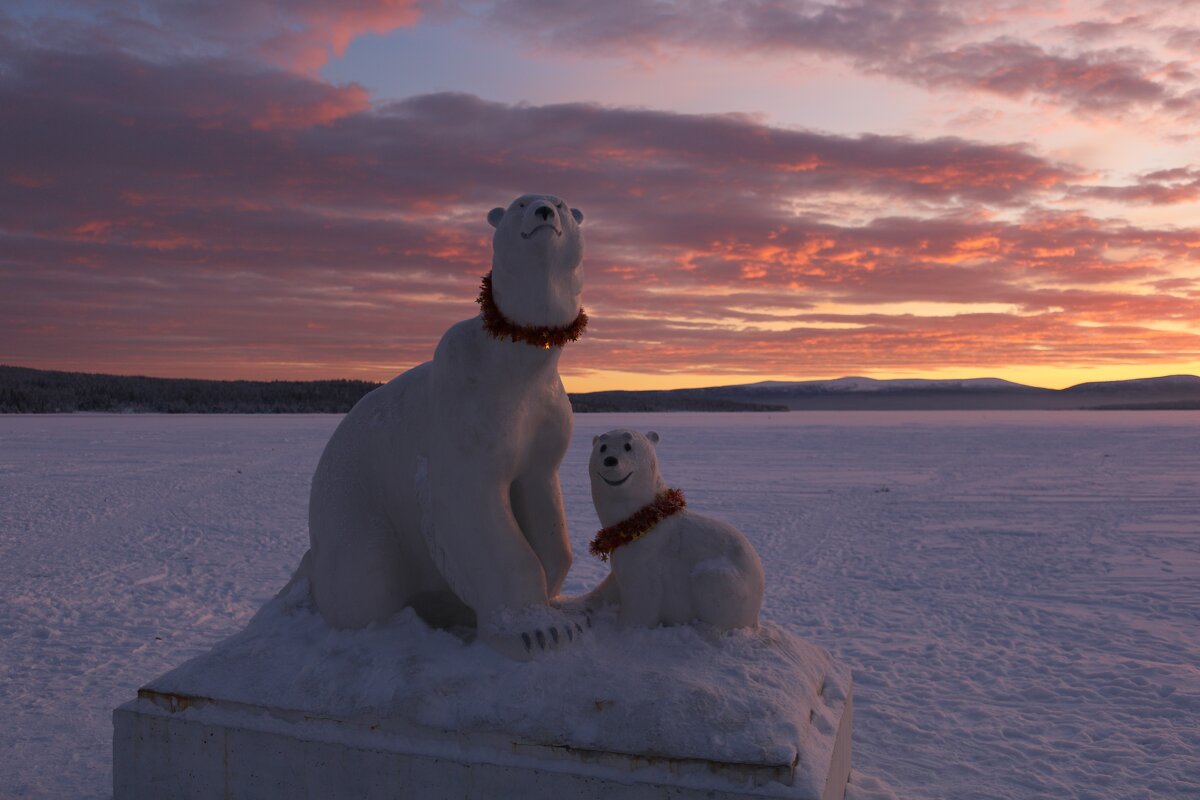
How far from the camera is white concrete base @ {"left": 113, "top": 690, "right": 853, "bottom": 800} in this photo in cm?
273

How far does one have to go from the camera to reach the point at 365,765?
3.00 metres

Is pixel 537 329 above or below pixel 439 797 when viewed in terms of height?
above

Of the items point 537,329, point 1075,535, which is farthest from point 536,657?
point 1075,535

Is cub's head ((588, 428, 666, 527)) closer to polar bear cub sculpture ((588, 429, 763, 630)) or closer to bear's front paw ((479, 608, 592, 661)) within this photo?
polar bear cub sculpture ((588, 429, 763, 630))

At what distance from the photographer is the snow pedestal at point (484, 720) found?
2.76 metres

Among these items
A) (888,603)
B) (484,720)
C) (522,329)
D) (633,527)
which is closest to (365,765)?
(484,720)

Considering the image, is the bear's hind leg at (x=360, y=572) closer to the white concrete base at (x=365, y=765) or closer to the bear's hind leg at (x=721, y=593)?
the white concrete base at (x=365, y=765)

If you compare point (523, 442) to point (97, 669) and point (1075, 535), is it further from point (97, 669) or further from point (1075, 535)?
point (1075, 535)

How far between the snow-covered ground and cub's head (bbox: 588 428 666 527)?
1.52 m

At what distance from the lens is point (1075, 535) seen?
9539 millimetres

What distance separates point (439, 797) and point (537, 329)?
5.05ft

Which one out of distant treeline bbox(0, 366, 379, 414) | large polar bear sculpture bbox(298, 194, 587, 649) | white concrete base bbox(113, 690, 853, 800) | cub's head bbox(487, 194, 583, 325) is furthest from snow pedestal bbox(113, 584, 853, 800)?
distant treeline bbox(0, 366, 379, 414)

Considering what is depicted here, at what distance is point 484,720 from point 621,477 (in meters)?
0.93

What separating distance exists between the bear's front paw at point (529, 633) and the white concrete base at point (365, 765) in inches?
11.9
